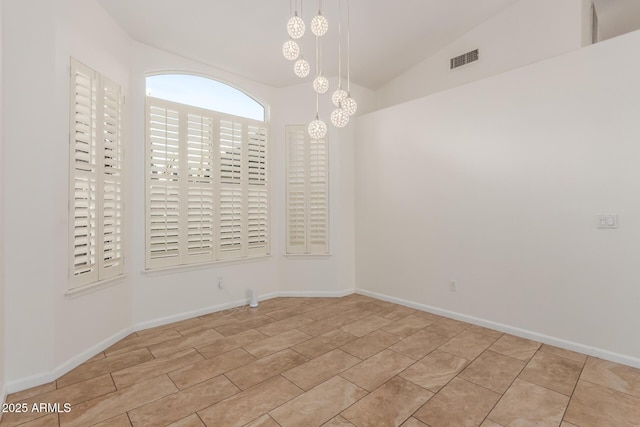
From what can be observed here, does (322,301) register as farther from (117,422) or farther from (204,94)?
(204,94)

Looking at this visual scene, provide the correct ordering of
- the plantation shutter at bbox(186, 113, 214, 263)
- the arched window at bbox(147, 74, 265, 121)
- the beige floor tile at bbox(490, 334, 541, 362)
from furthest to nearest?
1. the plantation shutter at bbox(186, 113, 214, 263)
2. the arched window at bbox(147, 74, 265, 121)
3. the beige floor tile at bbox(490, 334, 541, 362)

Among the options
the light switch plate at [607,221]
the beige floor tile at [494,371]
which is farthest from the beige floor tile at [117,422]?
the light switch plate at [607,221]

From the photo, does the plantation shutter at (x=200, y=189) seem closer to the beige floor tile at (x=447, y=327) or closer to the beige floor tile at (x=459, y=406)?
the beige floor tile at (x=447, y=327)

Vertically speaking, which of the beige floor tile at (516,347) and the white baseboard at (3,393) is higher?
the white baseboard at (3,393)

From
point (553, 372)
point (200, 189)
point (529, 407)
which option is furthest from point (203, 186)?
point (553, 372)

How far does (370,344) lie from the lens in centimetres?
301

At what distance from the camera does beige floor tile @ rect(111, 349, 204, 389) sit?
240cm

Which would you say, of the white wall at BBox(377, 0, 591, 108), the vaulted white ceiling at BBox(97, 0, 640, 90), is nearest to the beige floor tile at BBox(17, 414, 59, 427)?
the vaulted white ceiling at BBox(97, 0, 640, 90)

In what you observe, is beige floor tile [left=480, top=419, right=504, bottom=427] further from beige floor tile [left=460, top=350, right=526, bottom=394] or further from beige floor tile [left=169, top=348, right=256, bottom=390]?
beige floor tile [left=169, top=348, right=256, bottom=390]

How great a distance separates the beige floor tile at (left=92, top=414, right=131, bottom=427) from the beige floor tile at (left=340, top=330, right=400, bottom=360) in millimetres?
1701

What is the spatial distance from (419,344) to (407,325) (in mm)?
503

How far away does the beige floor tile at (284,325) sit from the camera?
11.0ft

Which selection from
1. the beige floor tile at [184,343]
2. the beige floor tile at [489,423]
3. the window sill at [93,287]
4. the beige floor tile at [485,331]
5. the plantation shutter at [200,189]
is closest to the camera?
the beige floor tile at [489,423]

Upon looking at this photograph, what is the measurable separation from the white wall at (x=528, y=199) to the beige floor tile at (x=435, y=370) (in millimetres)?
1007
